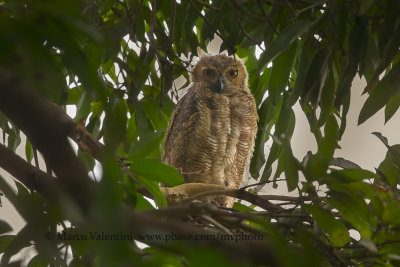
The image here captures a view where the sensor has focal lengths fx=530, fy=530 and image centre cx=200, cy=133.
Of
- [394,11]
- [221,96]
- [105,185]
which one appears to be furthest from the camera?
[221,96]

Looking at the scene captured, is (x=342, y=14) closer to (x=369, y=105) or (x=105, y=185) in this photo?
(x=369, y=105)

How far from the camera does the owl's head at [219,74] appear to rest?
6.65ft

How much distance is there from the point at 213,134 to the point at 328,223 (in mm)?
1095

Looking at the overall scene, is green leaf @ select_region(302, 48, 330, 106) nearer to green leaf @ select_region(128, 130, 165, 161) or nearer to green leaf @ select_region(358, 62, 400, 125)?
green leaf @ select_region(358, 62, 400, 125)

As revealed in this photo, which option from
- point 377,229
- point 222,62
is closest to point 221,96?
point 222,62

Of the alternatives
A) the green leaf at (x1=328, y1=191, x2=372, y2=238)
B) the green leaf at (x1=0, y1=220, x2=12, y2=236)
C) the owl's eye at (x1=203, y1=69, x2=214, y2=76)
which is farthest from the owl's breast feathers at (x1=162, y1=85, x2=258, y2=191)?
the green leaf at (x1=0, y1=220, x2=12, y2=236)

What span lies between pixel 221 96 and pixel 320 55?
1.03 meters

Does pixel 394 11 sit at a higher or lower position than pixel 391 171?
higher

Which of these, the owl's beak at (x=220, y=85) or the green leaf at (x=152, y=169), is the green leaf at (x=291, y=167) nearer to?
the green leaf at (x=152, y=169)

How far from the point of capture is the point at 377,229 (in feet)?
2.36

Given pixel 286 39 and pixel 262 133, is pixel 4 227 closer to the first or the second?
pixel 286 39

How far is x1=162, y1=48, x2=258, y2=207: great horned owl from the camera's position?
75.4 inches

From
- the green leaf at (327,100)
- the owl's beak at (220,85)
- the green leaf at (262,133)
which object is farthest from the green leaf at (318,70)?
the owl's beak at (220,85)

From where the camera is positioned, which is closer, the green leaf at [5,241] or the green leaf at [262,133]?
the green leaf at [5,241]
